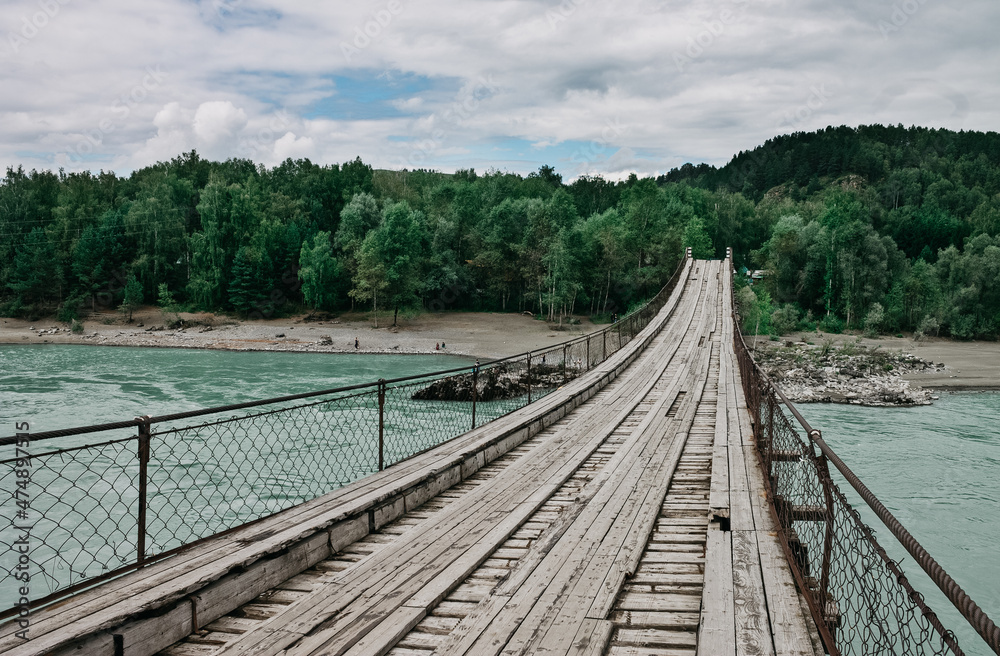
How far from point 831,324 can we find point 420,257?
38198mm

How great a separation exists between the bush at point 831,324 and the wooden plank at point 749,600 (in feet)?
196

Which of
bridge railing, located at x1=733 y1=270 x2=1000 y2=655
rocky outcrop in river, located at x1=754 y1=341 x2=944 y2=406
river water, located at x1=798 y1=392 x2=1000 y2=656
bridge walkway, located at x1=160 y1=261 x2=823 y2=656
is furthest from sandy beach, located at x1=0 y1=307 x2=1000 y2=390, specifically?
bridge railing, located at x1=733 y1=270 x2=1000 y2=655

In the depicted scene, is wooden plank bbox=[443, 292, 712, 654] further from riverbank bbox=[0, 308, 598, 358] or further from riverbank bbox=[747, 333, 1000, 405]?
riverbank bbox=[0, 308, 598, 358]

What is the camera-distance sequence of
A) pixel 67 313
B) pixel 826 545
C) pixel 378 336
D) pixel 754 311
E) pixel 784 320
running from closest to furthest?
pixel 826 545 → pixel 378 336 → pixel 754 311 → pixel 67 313 → pixel 784 320

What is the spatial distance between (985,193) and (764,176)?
146 feet

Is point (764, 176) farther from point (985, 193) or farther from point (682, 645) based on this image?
point (682, 645)

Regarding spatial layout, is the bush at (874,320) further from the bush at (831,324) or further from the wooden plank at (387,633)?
the wooden plank at (387,633)

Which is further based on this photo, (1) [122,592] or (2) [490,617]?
(2) [490,617]

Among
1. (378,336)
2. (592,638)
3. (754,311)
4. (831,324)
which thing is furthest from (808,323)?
(592,638)

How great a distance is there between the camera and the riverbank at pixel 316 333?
4525 cm

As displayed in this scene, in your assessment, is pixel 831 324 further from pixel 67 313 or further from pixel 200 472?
pixel 67 313

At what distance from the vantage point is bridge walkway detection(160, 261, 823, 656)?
3355 millimetres

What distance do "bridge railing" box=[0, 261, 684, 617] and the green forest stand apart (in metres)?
31.3

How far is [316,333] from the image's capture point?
49.6m
